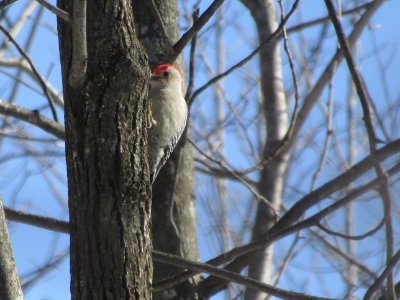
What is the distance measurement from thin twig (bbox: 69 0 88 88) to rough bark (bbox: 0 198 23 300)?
52 cm

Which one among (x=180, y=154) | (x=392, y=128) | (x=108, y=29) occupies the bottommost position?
(x=108, y=29)

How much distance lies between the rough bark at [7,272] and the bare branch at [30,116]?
1.33 m

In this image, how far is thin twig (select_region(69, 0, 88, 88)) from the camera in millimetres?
2232

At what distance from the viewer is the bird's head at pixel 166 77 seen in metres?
4.25

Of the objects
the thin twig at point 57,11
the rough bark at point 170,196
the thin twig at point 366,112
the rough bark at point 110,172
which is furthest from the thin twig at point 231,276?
the thin twig at point 57,11

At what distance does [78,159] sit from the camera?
2291 mm

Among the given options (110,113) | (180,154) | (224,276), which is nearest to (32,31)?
(180,154)

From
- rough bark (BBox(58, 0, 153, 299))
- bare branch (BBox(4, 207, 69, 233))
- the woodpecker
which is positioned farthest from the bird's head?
rough bark (BBox(58, 0, 153, 299))

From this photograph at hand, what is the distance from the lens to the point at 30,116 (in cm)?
365

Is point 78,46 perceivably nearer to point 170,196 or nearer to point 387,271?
point 387,271

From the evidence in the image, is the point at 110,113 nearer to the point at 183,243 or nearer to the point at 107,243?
the point at 107,243

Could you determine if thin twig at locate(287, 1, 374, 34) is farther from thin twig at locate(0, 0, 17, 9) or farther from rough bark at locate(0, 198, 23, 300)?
rough bark at locate(0, 198, 23, 300)

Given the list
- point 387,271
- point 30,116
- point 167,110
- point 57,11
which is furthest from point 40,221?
point 387,271

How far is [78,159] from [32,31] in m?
4.96
